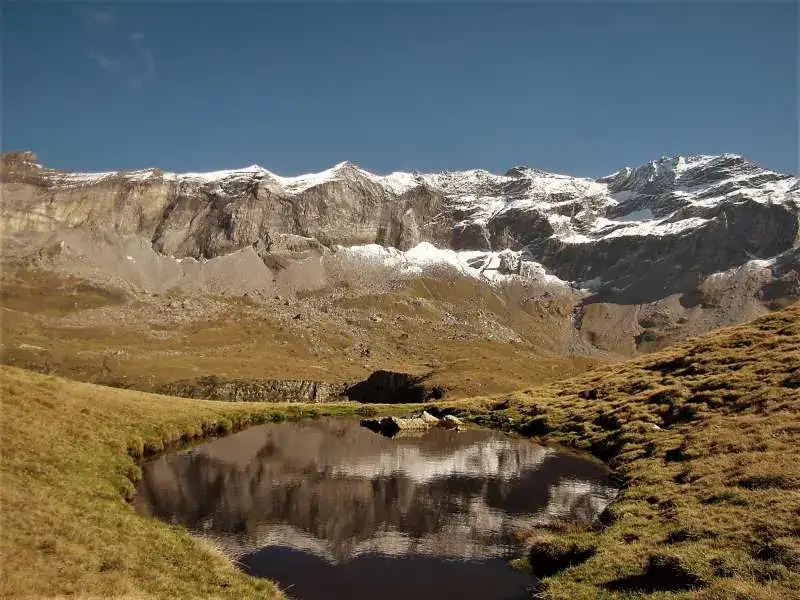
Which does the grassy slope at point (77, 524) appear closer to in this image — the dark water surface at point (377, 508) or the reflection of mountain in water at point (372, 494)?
the dark water surface at point (377, 508)

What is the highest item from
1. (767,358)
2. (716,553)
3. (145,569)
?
(767,358)

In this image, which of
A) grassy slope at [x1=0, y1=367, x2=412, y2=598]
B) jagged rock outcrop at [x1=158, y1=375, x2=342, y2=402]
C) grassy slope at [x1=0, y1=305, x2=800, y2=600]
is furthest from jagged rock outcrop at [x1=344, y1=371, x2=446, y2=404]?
grassy slope at [x1=0, y1=367, x2=412, y2=598]

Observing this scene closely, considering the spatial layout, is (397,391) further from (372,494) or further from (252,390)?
(372,494)

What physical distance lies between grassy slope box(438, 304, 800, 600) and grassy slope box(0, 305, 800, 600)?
11 cm

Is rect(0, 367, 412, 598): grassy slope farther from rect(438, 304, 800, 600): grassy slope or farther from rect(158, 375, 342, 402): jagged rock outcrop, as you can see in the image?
rect(158, 375, 342, 402): jagged rock outcrop

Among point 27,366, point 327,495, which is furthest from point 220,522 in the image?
point 27,366

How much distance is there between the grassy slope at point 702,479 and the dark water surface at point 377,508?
12.7 ft

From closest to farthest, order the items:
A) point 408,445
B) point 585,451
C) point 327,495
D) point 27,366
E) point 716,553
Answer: point 716,553 < point 327,495 < point 585,451 < point 408,445 < point 27,366

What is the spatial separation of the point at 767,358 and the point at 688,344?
27.1 metres

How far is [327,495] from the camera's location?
45969mm

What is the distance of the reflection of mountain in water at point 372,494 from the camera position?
35812 millimetres

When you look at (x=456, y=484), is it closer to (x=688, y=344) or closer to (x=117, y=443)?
(x=117, y=443)

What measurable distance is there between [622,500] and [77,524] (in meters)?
32.2

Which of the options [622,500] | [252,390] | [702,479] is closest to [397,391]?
[252,390]
